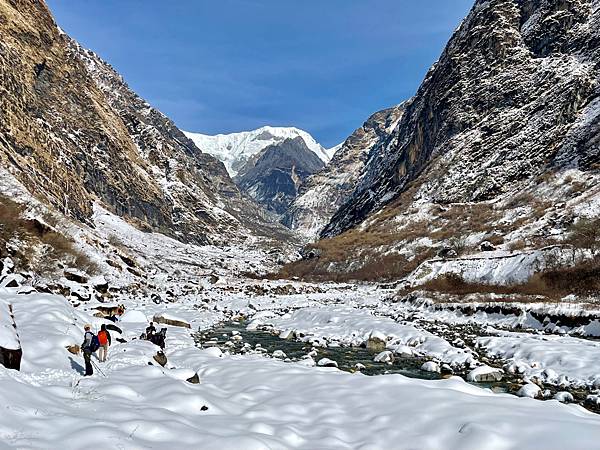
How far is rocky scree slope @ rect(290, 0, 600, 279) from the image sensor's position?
2938 inches

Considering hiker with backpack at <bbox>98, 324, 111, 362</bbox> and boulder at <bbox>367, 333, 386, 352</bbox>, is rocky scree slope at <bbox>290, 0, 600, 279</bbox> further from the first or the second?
hiker with backpack at <bbox>98, 324, 111, 362</bbox>

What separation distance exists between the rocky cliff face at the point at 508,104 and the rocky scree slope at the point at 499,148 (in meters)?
0.33

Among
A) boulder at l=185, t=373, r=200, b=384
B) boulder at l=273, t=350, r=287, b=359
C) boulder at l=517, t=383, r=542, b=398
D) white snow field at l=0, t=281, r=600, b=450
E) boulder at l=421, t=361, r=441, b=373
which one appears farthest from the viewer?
boulder at l=273, t=350, r=287, b=359

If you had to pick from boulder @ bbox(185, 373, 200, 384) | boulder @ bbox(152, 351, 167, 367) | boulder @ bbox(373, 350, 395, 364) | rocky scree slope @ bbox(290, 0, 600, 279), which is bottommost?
boulder @ bbox(373, 350, 395, 364)

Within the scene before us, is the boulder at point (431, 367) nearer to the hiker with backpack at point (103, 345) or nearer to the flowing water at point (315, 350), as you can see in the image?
the flowing water at point (315, 350)

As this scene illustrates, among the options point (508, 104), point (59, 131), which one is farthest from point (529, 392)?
point (59, 131)

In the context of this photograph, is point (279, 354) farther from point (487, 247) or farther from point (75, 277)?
point (487, 247)

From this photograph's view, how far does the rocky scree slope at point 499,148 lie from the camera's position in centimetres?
7462

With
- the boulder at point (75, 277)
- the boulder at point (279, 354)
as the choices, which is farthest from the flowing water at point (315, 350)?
the boulder at point (75, 277)

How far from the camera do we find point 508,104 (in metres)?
115

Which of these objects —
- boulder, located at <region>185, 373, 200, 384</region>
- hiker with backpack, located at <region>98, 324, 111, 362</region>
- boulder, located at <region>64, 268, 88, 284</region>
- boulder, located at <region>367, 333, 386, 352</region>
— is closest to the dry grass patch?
boulder, located at <region>64, 268, 88, 284</region>

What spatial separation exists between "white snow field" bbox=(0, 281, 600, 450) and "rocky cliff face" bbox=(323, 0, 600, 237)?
8220 centimetres

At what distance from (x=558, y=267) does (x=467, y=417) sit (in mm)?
31409

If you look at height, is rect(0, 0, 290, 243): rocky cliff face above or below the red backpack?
above
